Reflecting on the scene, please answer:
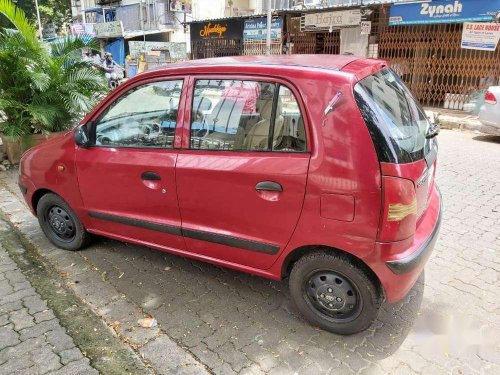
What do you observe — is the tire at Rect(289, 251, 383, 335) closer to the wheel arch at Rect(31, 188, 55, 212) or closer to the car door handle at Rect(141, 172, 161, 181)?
the car door handle at Rect(141, 172, 161, 181)

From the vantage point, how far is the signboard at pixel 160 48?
77.5ft

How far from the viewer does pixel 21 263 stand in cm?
369

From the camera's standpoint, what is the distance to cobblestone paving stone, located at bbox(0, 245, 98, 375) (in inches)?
96.2

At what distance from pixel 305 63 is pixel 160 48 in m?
22.9

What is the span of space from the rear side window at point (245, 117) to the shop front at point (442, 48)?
1025 centimetres

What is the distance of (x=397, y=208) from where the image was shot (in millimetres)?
2250

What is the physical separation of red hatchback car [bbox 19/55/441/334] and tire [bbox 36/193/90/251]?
0.46 m

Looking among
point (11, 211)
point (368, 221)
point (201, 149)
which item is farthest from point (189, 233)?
point (11, 211)

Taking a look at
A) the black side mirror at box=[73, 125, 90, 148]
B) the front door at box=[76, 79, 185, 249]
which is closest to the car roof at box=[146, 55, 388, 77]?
the front door at box=[76, 79, 185, 249]

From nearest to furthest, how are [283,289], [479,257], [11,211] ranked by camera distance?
[283,289] < [479,257] < [11,211]

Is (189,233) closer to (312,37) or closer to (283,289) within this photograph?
(283,289)

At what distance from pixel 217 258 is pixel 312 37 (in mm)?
13754

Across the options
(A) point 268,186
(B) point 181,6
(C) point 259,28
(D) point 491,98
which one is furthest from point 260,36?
(A) point 268,186

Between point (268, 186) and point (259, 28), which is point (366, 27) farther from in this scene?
point (268, 186)
